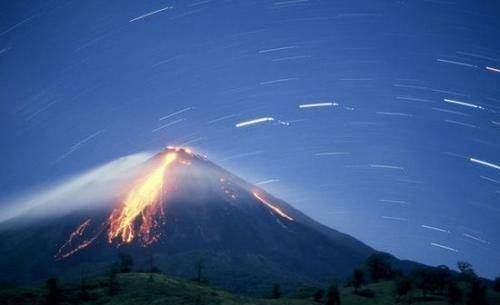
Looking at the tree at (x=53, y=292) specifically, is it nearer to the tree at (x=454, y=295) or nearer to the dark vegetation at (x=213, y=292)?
the dark vegetation at (x=213, y=292)

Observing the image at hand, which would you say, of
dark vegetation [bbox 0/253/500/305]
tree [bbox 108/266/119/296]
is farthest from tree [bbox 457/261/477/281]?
tree [bbox 108/266/119/296]

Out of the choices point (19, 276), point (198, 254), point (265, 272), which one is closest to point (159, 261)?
point (198, 254)

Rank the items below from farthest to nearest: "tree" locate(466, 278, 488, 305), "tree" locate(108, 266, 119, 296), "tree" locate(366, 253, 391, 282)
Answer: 1. "tree" locate(366, 253, 391, 282)
2. "tree" locate(466, 278, 488, 305)
3. "tree" locate(108, 266, 119, 296)

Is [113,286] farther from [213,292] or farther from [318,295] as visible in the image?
[318,295]

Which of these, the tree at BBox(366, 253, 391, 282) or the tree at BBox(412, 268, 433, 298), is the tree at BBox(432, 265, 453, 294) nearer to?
the tree at BBox(412, 268, 433, 298)

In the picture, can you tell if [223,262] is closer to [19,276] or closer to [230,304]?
[19,276]

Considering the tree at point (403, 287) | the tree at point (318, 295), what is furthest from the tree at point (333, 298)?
the tree at point (403, 287)

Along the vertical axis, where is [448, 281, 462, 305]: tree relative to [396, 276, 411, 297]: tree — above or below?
below
